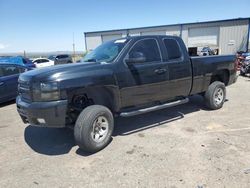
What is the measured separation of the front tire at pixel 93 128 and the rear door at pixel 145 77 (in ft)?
1.96

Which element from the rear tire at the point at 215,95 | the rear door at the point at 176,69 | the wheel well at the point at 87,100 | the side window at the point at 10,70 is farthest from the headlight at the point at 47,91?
the side window at the point at 10,70

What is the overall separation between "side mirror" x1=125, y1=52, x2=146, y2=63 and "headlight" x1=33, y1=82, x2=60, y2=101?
1541 mm

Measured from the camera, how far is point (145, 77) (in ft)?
17.0

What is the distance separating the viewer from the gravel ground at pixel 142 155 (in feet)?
11.5

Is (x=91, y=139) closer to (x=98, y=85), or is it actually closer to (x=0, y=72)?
(x=98, y=85)

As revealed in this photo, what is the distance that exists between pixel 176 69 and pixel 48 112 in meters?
3.09

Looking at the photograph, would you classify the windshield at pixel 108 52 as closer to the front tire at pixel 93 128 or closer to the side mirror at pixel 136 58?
the side mirror at pixel 136 58

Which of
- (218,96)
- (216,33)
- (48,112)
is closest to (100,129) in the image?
(48,112)

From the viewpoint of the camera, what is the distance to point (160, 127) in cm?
568

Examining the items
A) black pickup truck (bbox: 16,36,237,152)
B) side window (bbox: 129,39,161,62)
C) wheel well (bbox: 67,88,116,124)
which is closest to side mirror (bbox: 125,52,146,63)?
black pickup truck (bbox: 16,36,237,152)

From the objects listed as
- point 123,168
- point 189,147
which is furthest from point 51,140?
point 189,147

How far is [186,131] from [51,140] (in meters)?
2.83

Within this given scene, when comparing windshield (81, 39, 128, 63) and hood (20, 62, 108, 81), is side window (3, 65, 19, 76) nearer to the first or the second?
windshield (81, 39, 128, 63)


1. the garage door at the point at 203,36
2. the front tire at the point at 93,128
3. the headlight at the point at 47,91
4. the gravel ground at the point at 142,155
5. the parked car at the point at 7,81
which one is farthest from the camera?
the garage door at the point at 203,36
